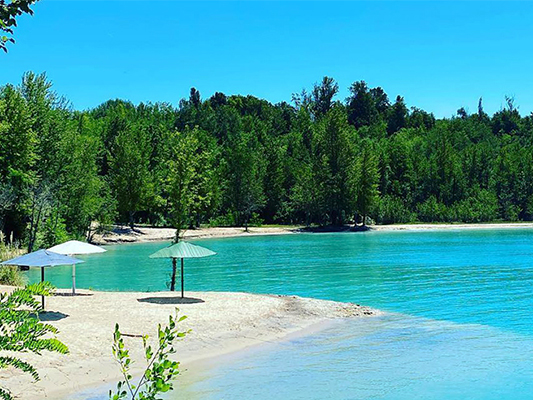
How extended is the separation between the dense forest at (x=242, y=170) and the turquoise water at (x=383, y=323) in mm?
6424

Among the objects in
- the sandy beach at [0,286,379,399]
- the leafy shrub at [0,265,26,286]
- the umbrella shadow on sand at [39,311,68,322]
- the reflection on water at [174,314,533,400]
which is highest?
the leafy shrub at [0,265,26,286]

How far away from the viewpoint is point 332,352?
16109 mm

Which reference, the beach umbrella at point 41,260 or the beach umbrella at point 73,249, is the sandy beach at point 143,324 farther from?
the beach umbrella at point 73,249

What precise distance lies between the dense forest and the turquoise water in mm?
6424

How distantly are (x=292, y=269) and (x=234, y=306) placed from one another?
55.3 feet

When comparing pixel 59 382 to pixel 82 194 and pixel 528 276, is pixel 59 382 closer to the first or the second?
pixel 528 276

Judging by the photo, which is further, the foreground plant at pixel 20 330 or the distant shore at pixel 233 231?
the distant shore at pixel 233 231

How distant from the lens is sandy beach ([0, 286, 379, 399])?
12781 millimetres

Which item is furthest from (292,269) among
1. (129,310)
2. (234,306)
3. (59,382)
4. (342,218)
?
(342,218)

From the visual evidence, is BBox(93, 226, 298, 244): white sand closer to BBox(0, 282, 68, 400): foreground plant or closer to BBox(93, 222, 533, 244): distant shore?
BBox(93, 222, 533, 244): distant shore

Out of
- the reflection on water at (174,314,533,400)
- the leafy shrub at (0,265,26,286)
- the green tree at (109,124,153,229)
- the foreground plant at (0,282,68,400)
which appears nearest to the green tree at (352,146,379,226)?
the green tree at (109,124,153,229)

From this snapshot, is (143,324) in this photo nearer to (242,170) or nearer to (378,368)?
(378,368)

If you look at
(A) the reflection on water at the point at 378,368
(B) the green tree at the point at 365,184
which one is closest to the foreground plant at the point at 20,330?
(A) the reflection on water at the point at 378,368

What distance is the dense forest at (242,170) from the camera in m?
42.6
